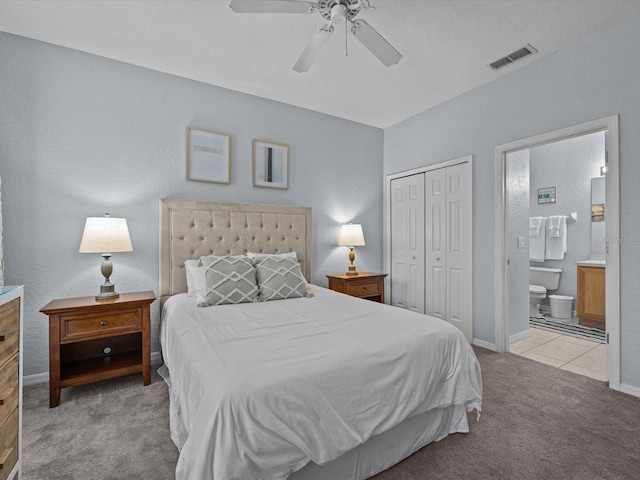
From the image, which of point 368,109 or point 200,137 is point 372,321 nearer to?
point 200,137

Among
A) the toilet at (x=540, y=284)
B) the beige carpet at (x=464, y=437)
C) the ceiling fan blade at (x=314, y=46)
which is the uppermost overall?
the ceiling fan blade at (x=314, y=46)

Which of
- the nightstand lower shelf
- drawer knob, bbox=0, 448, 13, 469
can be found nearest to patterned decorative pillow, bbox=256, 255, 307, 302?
the nightstand lower shelf

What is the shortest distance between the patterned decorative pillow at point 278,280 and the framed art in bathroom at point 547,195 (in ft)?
15.2

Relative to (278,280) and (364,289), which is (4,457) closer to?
(278,280)

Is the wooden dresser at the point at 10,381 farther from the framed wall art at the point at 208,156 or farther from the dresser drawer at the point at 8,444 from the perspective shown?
the framed wall art at the point at 208,156

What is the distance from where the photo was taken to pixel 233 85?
3332 millimetres

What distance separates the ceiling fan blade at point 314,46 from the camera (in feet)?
6.41

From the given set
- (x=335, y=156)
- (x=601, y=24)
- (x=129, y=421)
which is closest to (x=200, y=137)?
(x=335, y=156)

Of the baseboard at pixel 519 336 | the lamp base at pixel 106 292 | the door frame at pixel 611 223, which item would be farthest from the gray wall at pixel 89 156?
the baseboard at pixel 519 336

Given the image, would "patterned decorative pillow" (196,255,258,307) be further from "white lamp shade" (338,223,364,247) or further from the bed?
"white lamp shade" (338,223,364,247)

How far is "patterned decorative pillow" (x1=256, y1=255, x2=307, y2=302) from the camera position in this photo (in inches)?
106

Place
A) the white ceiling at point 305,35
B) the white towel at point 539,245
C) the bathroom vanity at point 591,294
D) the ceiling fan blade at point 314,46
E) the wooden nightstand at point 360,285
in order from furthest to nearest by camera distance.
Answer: the white towel at point 539,245, the bathroom vanity at point 591,294, the wooden nightstand at point 360,285, the white ceiling at point 305,35, the ceiling fan blade at point 314,46

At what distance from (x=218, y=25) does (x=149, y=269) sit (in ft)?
7.15

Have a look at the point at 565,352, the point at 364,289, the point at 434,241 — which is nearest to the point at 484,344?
the point at 565,352
